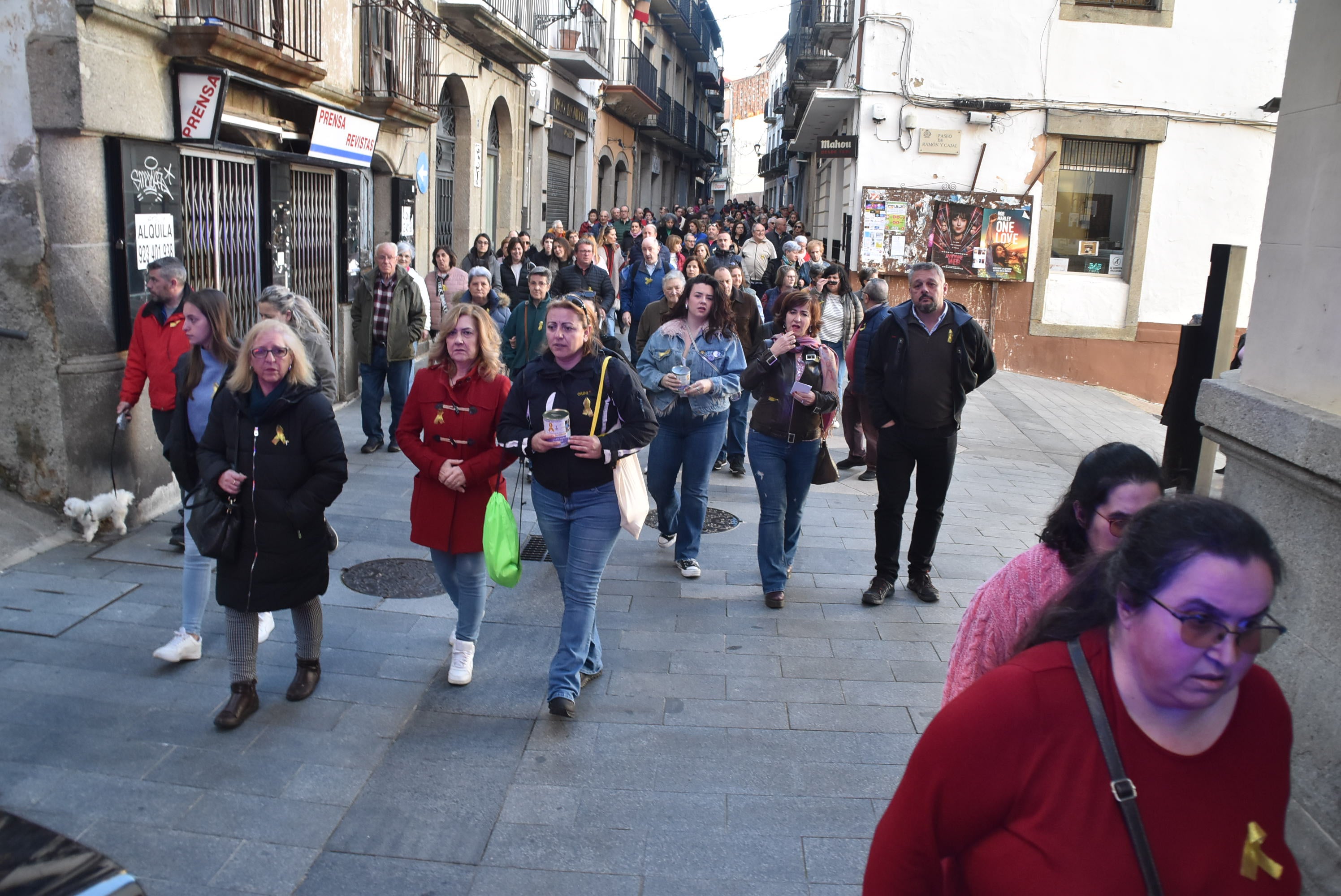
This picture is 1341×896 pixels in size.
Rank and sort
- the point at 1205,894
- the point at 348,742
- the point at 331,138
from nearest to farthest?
the point at 1205,894
the point at 348,742
the point at 331,138

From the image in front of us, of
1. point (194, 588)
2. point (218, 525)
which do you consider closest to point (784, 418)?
Answer: point (218, 525)

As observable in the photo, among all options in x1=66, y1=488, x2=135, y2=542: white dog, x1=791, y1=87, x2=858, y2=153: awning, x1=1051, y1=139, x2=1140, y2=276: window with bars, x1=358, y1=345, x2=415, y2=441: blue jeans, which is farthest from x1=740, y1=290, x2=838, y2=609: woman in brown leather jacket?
x1=1051, y1=139, x2=1140, y2=276: window with bars

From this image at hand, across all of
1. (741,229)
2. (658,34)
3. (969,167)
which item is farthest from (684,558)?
(658,34)

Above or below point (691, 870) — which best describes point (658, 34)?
above

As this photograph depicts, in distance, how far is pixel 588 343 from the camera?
4777 millimetres

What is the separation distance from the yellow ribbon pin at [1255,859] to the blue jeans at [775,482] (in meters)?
4.39

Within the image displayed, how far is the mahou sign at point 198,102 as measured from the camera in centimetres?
767

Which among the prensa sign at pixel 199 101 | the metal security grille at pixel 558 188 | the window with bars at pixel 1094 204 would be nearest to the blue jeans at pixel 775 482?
the prensa sign at pixel 199 101

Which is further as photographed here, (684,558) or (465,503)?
(684,558)

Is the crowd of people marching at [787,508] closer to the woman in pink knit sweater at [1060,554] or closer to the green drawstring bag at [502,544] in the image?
the woman in pink knit sweater at [1060,554]

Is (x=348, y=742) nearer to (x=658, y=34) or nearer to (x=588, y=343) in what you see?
(x=588, y=343)

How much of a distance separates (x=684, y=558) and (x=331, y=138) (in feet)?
20.8

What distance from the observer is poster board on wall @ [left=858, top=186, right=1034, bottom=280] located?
15.6 meters

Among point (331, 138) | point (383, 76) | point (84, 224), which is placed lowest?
point (84, 224)
